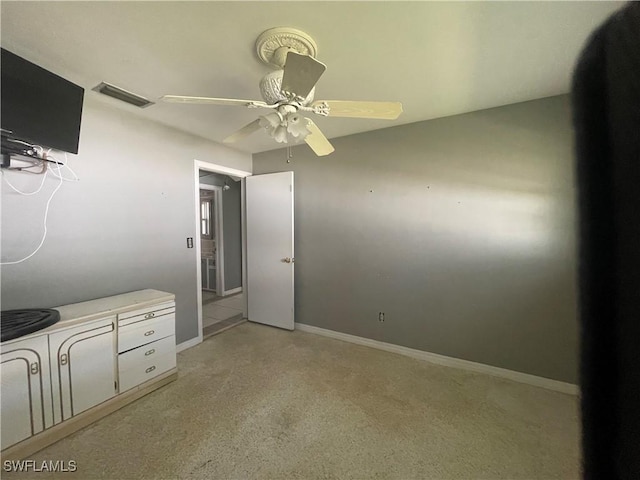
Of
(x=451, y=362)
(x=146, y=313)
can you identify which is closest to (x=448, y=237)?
(x=451, y=362)

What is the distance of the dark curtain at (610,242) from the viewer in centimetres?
21

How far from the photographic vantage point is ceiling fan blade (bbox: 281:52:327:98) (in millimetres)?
1083

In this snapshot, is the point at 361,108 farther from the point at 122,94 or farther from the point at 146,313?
the point at 146,313

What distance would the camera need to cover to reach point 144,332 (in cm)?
207

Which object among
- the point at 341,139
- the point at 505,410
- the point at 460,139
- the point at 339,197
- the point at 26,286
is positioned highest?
the point at 341,139

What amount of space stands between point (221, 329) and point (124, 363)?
1493mm

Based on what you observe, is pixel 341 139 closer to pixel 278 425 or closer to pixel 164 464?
pixel 278 425

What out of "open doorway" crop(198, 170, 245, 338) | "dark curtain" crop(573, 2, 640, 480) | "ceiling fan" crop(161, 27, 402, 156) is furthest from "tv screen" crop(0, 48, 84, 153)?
A: "open doorway" crop(198, 170, 245, 338)

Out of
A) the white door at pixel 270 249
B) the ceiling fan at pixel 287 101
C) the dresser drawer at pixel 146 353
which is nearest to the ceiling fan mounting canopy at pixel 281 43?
the ceiling fan at pixel 287 101

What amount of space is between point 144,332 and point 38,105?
1.71 meters

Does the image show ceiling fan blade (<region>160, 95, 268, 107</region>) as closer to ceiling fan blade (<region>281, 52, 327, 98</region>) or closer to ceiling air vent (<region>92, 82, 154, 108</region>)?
ceiling fan blade (<region>281, 52, 327, 98</region>)

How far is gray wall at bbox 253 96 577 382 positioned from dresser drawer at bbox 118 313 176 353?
160 centimetres

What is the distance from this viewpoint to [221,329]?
3.40m

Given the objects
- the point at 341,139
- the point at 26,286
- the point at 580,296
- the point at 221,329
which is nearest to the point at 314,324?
the point at 221,329
